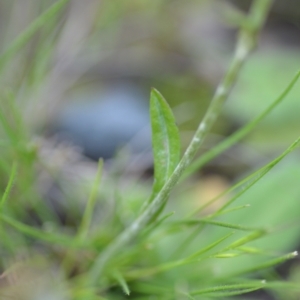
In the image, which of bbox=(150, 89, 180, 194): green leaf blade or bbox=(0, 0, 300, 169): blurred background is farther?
bbox=(0, 0, 300, 169): blurred background

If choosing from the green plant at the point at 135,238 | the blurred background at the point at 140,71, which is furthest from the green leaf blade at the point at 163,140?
the blurred background at the point at 140,71

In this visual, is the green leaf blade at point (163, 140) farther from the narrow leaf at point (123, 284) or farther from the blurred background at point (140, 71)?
the blurred background at point (140, 71)

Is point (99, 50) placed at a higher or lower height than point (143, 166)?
higher

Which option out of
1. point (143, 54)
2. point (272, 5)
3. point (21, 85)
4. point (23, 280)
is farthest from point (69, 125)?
point (272, 5)

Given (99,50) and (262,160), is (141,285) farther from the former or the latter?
(99,50)

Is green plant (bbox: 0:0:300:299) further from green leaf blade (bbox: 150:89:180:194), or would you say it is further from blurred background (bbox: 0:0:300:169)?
blurred background (bbox: 0:0:300:169)

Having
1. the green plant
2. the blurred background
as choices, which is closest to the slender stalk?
the green plant

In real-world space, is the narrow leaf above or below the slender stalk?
below
